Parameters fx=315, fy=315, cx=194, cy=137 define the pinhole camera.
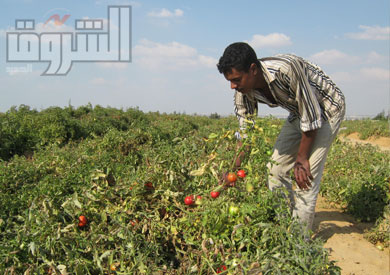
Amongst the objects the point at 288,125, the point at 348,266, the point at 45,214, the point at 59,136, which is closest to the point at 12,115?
the point at 59,136

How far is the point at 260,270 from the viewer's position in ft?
4.74

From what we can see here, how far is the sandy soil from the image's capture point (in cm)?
255

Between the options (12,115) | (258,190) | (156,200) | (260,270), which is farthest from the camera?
(12,115)

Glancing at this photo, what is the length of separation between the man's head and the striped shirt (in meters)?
0.11

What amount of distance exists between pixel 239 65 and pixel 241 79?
4.0 inches

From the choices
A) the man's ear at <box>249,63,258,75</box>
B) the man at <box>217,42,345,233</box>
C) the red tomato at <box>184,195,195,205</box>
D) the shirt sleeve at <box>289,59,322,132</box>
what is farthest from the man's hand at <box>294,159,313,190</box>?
the red tomato at <box>184,195,195,205</box>

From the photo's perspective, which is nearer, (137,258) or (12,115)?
(137,258)

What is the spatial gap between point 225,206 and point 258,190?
10.9 inches

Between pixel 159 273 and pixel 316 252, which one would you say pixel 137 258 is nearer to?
pixel 159 273

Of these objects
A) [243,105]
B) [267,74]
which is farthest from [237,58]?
[243,105]

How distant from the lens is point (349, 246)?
2.87 meters

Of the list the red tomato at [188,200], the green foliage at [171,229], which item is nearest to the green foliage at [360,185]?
the green foliage at [171,229]

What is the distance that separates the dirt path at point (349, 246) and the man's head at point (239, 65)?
1.29 m

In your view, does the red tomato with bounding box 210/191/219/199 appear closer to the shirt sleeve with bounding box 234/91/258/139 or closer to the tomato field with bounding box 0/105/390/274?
the tomato field with bounding box 0/105/390/274
